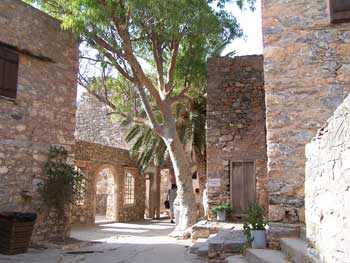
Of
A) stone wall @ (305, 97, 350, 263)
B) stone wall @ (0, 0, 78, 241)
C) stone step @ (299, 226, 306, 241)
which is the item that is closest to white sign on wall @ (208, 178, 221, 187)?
stone wall @ (0, 0, 78, 241)

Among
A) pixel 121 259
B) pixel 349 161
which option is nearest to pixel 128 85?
pixel 121 259

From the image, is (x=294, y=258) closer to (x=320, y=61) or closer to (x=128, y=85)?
(x=320, y=61)

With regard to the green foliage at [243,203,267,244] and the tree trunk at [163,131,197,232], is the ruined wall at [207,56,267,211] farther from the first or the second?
the green foliage at [243,203,267,244]

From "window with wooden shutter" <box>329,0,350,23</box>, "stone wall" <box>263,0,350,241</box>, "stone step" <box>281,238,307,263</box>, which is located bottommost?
"stone step" <box>281,238,307,263</box>

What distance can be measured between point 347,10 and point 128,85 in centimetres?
1006

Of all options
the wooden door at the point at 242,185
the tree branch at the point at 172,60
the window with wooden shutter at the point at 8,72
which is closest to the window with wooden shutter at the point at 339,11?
the wooden door at the point at 242,185

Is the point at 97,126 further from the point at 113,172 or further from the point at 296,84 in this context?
the point at 296,84

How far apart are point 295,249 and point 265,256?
0.78 meters

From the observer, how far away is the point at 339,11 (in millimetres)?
6266

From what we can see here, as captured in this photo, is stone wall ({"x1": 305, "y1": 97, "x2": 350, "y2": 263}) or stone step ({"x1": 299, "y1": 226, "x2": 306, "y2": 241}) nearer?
stone wall ({"x1": 305, "y1": 97, "x2": 350, "y2": 263})

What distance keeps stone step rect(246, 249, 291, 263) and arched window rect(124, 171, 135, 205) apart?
13.1 metres

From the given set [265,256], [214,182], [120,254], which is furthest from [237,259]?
[214,182]

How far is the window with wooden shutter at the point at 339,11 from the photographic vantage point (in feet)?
20.4

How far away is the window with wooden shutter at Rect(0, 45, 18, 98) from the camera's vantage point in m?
8.14
